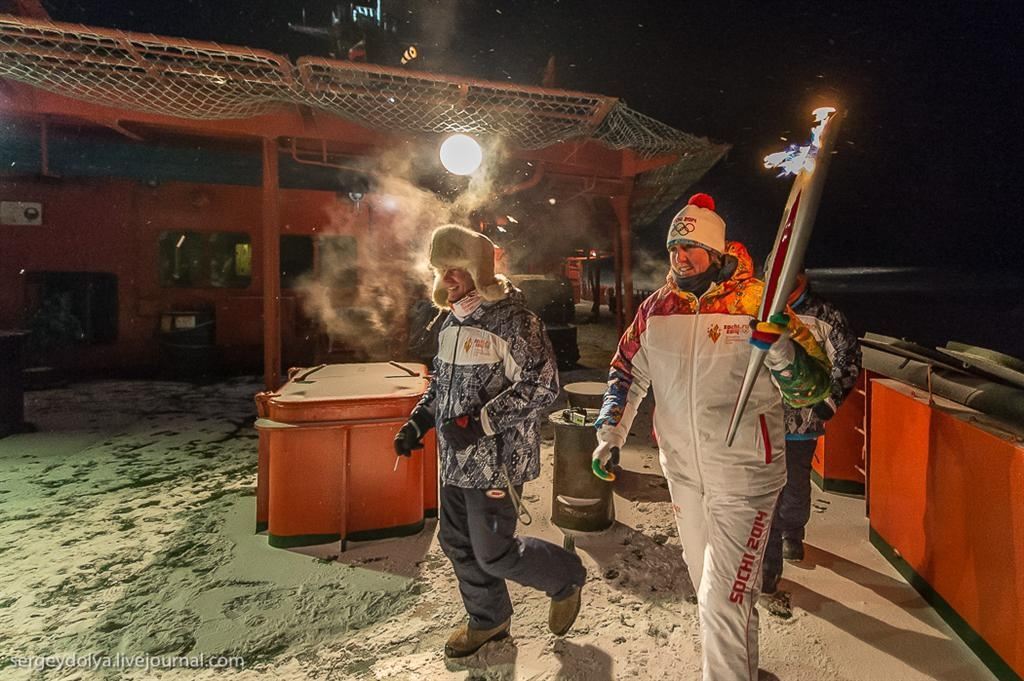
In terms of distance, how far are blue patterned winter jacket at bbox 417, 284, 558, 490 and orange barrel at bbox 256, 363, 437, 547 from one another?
129 cm

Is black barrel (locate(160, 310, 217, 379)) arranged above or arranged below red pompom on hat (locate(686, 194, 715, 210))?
below

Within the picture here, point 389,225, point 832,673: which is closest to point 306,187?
point 389,225

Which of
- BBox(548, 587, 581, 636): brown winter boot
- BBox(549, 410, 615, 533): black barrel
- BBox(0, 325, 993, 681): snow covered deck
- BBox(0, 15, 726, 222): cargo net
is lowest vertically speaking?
BBox(0, 325, 993, 681): snow covered deck

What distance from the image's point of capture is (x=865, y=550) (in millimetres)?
3742

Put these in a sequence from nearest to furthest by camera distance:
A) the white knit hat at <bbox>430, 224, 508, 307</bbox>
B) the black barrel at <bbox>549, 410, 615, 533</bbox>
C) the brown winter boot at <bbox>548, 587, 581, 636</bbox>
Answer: the white knit hat at <bbox>430, 224, 508, 307</bbox>
the brown winter boot at <bbox>548, 587, 581, 636</bbox>
the black barrel at <bbox>549, 410, 615, 533</bbox>

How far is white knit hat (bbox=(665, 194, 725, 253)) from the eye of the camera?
232 centimetres

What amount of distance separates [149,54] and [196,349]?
7.09 m

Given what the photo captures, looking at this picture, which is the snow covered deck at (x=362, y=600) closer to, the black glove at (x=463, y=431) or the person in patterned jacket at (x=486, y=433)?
the person in patterned jacket at (x=486, y=433)

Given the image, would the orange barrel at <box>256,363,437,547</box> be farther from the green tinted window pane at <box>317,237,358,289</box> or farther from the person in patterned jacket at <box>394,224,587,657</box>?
the green tinted window pane at <box>317,237,358,289</box>

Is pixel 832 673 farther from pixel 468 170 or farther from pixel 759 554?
pixel 468 170

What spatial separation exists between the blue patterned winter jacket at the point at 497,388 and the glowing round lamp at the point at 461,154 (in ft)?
12.5

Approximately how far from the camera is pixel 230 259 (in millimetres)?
10789

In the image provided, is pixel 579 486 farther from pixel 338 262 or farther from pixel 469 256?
pixel 338 262

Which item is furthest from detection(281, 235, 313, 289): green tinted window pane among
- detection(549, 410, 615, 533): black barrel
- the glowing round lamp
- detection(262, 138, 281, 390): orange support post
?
detection(549, 410, 615, 533): black barrel
